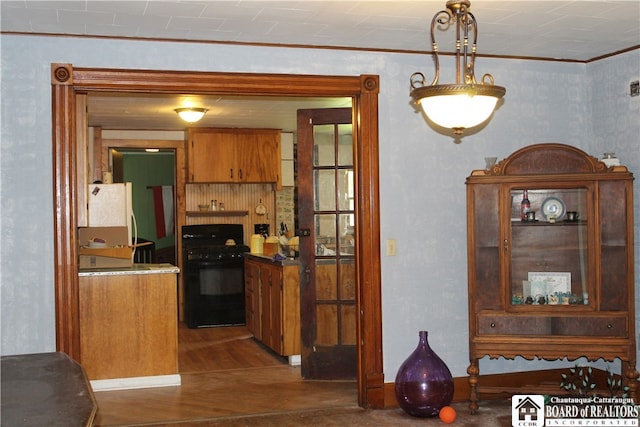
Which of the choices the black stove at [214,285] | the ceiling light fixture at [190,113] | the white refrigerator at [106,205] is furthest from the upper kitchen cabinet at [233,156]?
the white refrigerator at [106,205]

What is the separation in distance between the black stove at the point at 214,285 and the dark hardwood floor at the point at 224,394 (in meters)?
1.58

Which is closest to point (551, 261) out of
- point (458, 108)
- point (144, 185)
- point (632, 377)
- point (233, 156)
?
point (632, 377)

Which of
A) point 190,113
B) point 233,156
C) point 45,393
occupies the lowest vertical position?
point 45,393

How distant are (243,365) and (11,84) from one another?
124 inches

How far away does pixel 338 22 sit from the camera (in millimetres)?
4094

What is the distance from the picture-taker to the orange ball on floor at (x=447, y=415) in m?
4.51

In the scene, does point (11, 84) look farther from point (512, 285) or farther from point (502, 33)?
point (512, 285)

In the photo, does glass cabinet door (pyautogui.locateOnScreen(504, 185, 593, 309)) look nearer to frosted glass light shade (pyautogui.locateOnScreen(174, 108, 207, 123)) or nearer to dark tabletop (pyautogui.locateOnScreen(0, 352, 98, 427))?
dark tabletop (pyautogui.locateOnScreen(0, 352, 98, 427))

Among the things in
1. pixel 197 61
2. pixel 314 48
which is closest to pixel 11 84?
pixel 197 61

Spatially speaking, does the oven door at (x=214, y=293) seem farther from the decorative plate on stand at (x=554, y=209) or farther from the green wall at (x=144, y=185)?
the decorative plate on stand at (x=554, y=209)

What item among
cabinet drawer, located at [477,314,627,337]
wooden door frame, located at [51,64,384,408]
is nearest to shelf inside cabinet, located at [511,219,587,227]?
cabinet drawer, located at [477,314,627,337]

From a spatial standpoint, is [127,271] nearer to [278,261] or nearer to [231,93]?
[278,261]

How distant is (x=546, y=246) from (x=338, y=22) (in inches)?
80.5

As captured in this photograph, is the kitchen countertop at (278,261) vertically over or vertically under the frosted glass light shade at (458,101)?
under
